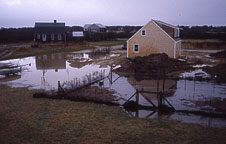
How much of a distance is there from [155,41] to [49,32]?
3624 centimetres

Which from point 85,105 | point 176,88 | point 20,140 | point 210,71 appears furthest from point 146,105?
point 210,71

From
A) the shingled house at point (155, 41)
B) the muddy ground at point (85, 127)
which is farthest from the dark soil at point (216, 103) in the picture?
the shingled house at point (155, 41)

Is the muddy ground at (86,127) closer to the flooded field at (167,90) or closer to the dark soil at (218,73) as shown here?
the flooded field at (167,90)

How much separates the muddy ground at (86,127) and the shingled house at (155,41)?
894 inches

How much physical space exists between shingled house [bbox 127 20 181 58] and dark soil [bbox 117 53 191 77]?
3477 mm

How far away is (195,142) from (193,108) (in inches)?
212

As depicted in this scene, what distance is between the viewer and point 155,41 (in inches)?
1459

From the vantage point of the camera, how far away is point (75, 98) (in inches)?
716

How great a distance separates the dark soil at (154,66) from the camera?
2997 centimetres

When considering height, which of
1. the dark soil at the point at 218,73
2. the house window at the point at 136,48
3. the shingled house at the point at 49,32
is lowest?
the dark soil at the point at 218,73

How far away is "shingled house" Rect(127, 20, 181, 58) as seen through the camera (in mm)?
36281

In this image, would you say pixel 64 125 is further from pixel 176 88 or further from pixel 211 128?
pixel 176 88

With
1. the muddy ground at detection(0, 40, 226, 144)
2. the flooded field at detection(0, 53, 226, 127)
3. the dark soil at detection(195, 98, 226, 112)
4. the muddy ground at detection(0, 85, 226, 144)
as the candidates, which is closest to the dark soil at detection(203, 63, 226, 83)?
the flooded field at detection(0, 53, 226, 127)

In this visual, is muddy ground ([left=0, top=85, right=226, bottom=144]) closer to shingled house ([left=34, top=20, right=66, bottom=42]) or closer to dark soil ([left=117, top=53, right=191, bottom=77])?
dark soil ([left=117, top=53, right=191, bottom=77])
